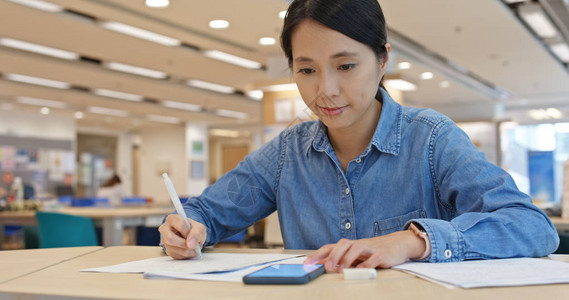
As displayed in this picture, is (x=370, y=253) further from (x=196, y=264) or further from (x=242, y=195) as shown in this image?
(x=242, y=195)

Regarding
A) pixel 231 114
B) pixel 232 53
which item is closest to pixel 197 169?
pixel 231 114

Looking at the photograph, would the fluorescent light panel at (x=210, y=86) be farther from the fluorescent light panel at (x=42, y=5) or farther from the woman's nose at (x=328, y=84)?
the woman's nose at (x=328, y=84)

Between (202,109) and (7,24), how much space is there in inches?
302

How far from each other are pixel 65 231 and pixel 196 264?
3.11 m

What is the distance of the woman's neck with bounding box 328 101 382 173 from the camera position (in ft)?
4.46

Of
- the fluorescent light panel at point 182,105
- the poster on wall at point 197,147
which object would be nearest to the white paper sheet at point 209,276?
the fluorescent light panel at point 182,105

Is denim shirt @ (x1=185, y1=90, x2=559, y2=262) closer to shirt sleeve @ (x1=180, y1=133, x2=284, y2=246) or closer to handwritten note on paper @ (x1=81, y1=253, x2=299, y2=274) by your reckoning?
shirt sleeve @ (x1=180, y1=133, x2=284, y2=246)

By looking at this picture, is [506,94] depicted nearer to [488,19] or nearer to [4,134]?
[488,19]

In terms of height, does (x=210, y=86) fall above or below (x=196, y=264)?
above

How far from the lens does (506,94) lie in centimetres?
1243

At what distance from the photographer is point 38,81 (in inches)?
371

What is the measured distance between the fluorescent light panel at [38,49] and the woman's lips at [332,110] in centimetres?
681

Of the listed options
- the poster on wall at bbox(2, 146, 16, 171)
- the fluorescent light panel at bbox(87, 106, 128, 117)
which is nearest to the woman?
the fluorescent light panel at bbox(87, 106, 128, 117)

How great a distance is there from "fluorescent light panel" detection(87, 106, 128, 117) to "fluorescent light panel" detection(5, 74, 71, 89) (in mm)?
2571
